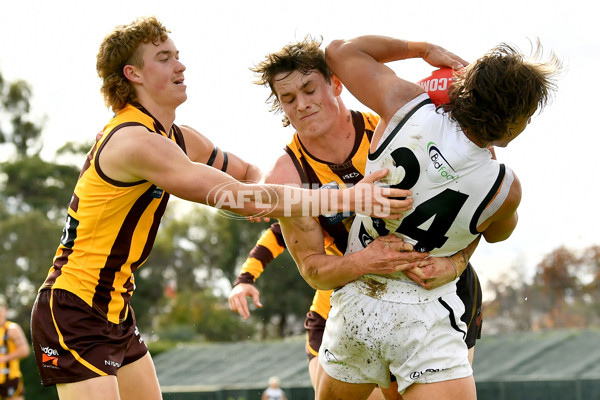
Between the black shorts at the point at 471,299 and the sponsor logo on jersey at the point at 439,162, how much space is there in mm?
1196

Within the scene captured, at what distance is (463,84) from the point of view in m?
3.55

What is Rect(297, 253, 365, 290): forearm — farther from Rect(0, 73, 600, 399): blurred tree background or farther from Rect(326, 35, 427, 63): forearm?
Rect(0, 73, 600, 399): blurred tree background

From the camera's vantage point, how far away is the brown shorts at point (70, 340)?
4.00m

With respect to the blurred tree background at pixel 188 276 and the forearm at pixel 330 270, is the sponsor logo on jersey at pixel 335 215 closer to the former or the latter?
the forearm at pixel 330 270

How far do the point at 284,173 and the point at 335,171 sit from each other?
326 mm

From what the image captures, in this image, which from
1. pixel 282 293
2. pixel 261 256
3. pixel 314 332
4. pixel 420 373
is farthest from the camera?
pixel 282 293

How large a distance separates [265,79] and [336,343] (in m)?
1.61

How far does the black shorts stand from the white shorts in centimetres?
72

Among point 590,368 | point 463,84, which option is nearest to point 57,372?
point 463,84

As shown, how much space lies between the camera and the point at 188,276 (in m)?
38.8

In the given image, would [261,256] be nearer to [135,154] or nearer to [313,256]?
[313,256]

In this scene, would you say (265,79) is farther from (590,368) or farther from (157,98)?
(590,368)

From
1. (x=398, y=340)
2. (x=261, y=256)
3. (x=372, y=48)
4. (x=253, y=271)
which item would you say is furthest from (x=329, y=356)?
(x=261, y=256)

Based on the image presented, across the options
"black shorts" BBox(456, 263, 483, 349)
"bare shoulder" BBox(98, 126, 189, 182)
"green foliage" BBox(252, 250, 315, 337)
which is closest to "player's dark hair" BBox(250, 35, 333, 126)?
"bare shoulder" BBox(98, 126, 189, 182)
